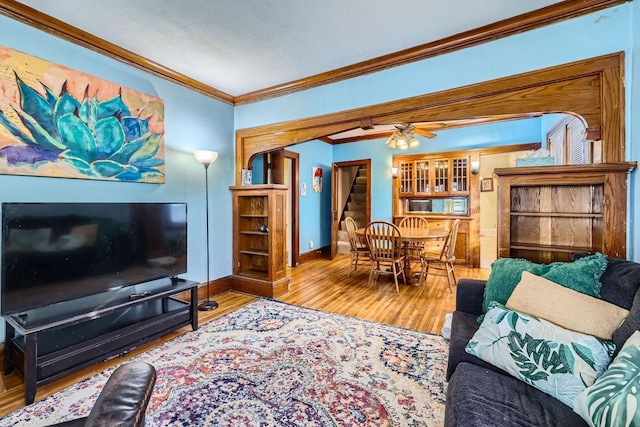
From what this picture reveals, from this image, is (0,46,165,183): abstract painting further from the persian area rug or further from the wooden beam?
the persian area rug

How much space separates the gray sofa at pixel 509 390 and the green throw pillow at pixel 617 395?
8 cm

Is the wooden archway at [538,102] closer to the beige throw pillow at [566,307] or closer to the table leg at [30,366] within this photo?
the beige throw pillow at [566,307]

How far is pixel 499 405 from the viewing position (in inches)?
43.1

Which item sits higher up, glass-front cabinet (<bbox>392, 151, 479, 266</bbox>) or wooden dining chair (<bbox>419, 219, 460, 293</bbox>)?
glass-front cabinet (<bbox>392, 151, 479, 266</bbox>)

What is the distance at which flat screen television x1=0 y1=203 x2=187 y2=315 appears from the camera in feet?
6.13

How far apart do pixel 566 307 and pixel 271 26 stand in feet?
9.06

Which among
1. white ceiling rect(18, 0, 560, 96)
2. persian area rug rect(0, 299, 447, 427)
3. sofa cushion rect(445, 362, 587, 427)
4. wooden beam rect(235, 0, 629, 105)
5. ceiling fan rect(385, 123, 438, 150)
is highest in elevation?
white ceiling rect(18, 0, 560, 96)

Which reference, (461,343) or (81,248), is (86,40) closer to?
(81,248)

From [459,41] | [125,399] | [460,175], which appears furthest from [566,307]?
[460,175]

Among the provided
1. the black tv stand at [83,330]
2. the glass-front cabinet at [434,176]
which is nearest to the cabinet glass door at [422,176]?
the glass-front cabinet at [434,176]

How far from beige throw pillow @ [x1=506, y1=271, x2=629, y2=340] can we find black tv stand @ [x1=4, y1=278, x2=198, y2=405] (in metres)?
2.57

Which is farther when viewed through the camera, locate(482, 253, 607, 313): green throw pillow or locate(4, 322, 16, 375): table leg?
locate(4, 322, 16, 375): table leg

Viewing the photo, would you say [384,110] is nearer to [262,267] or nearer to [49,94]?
[262,267]

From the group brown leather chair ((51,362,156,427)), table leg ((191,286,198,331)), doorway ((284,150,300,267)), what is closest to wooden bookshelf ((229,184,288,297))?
table leg ((191,286,198,331))
